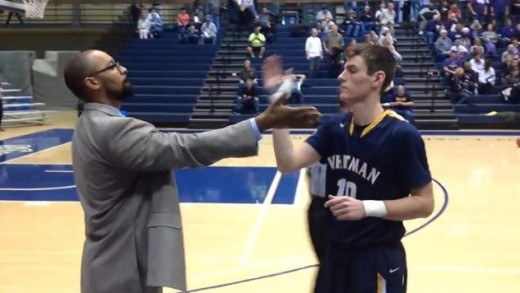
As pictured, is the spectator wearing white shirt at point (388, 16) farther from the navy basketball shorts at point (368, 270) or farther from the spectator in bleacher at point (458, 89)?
the navy basketball shorts at point (368, 270)

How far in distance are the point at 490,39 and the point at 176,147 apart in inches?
769

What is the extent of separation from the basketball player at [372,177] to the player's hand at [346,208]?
3 cm

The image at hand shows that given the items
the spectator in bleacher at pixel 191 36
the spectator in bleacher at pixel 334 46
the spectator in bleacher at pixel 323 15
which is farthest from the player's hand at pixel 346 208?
the spectator in bleacher at pixel 191 36

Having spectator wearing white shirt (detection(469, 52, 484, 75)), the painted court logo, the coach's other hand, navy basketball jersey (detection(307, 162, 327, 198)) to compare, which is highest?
the coach's other hand

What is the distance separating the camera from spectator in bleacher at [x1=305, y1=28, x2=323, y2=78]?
63.8 feet

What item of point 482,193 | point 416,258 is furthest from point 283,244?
point 482,193

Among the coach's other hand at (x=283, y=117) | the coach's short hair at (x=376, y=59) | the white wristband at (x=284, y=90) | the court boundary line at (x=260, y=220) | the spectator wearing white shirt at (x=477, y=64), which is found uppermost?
the coach's short hair at (x=376, y=59)

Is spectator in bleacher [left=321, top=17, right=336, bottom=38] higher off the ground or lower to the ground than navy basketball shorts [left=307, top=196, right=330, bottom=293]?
higher

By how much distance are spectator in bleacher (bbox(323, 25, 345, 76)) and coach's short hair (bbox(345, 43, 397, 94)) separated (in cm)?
1648

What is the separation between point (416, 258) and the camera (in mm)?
6387

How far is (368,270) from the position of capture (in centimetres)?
294

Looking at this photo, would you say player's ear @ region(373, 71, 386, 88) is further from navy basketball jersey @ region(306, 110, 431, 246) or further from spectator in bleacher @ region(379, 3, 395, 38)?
spectator in bleacher @ region(379, 3, 395, 38)

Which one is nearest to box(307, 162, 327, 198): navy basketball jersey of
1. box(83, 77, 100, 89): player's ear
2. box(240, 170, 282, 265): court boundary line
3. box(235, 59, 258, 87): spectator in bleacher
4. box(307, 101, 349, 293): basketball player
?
box(307, 101, 349, 293): basketball player

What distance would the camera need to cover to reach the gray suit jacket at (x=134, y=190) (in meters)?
2.48
